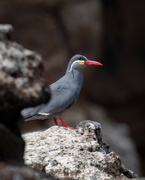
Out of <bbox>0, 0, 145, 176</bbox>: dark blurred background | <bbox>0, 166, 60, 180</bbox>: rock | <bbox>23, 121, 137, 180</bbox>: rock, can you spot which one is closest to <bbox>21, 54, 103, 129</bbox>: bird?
<bbox>23, 121, 137, 180</bbox>: rock

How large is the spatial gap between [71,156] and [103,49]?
48.8 ft

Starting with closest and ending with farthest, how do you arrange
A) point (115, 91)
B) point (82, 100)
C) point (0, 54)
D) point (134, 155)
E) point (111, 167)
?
1. point (0, 54)
2. point (111, 167)
3. point (134, 155)
4. point (82, 100)
5. point (115, 91)

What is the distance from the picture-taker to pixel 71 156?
15.9ft

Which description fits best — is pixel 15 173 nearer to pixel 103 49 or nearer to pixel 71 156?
pixel 71 156

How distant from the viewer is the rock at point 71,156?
4.64 metres

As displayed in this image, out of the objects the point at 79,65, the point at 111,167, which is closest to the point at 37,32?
the point at 79,65

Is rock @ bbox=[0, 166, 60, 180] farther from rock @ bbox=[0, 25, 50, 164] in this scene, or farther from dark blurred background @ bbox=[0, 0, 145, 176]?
dark blurred background @ bbox=[0, 0, 145, 176]

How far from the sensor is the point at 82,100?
18.6m

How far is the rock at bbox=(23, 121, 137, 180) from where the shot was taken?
4641mm

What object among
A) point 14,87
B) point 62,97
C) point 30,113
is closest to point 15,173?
point 14,87

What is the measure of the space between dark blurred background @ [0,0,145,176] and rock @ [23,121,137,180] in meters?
10.6

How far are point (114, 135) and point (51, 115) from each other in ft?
35.8

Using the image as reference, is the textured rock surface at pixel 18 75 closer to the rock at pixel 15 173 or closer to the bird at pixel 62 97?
the rock at pixel 15 173

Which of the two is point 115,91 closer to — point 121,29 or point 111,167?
point 121,29
